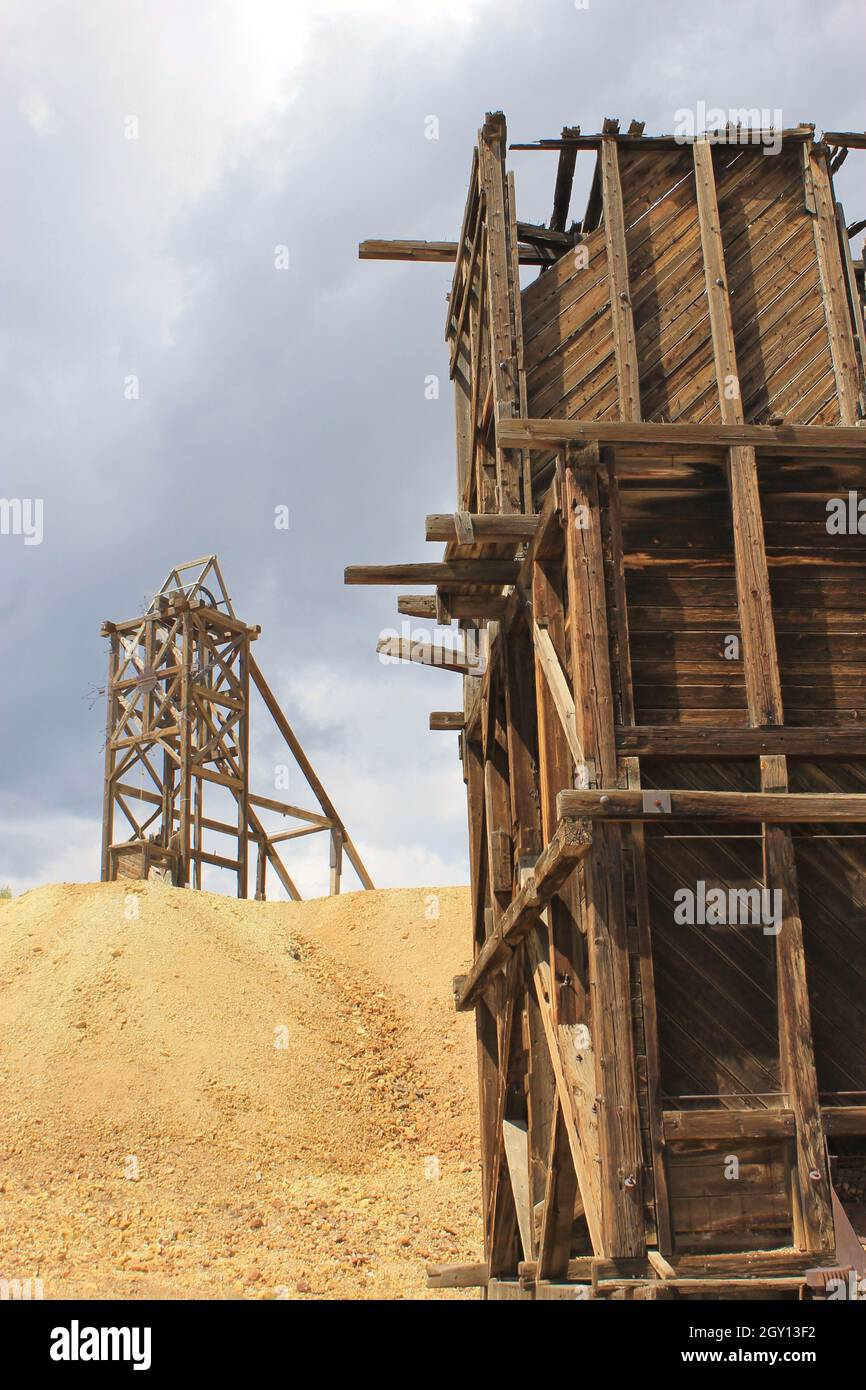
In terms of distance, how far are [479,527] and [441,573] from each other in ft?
3.13

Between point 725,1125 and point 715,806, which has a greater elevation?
point 715,806

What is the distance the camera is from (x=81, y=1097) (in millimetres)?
20625

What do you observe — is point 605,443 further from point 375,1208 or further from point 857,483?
point 375,1208

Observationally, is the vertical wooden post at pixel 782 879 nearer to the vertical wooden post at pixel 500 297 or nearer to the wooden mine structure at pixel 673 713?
the wooden mine structure at pixel 673 713

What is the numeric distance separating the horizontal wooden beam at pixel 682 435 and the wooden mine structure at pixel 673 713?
0.02m

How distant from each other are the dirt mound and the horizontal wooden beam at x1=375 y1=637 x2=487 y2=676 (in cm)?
799

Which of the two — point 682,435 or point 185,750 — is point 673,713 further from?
point 185,750

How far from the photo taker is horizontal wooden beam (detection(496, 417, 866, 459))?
8609 mm

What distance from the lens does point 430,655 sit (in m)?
13.4

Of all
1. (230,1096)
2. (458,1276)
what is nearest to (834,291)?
(458,1276)

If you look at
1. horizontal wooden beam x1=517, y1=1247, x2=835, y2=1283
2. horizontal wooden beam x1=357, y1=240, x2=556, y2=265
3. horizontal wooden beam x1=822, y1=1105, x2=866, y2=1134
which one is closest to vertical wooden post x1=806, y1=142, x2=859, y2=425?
horizontal wooden beam x1=357, y1=240, x2=556, y2=265

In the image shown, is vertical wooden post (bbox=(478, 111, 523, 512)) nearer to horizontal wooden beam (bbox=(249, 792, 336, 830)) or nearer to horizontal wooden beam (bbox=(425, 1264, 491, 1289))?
horizontal wooden beam (bbox=(425, 1264, 491, 1289))

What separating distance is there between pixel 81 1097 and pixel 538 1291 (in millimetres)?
13504

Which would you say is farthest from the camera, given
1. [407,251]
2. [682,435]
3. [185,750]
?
[185,750]
